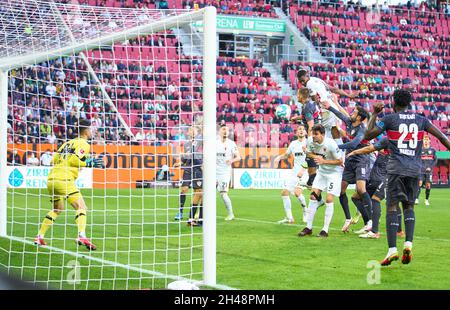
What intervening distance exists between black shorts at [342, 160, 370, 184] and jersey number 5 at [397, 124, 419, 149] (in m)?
3.53

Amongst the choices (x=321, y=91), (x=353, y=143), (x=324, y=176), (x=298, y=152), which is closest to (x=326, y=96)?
(x=321, y=91)

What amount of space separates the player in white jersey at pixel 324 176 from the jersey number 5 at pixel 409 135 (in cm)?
288

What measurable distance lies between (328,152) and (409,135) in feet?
10.3

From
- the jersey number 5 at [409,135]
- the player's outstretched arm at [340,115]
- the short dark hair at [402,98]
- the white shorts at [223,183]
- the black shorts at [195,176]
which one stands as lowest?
the white shorts at [223,183]

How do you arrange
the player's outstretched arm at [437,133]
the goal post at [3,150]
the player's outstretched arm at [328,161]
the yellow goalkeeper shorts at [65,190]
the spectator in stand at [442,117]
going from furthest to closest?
1. the spectator in stand at [442,117]
2. the goal post at [3,150]
3. the player's outstretched arm at [328,161]
4. the yellow goalkeeper shorts at [65,190]
5. the player's outstretched arm at [437,133]

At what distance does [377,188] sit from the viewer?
11.9 meters

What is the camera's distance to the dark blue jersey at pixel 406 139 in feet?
27.2

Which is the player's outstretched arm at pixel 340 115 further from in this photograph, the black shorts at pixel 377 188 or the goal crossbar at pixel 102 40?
the goal crossbar at pixel 102 40

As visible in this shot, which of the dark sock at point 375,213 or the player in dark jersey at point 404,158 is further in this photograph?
the dark sock at point 375,213

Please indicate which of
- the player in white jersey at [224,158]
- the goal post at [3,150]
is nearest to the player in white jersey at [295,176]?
the player in white jersey at [224,158]
